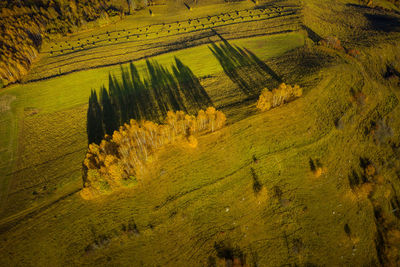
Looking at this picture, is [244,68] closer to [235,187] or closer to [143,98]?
[143,98]

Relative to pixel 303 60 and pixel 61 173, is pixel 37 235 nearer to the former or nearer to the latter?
pixel 61 173

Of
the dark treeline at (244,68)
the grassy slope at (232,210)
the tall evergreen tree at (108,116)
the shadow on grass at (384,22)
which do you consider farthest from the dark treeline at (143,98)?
the shadow on grass at (384,22)

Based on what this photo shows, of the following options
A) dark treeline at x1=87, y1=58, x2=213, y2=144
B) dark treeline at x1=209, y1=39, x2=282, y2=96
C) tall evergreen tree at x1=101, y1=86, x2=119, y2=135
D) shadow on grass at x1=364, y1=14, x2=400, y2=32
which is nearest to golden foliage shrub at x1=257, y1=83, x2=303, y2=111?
dark treeline at x1=209, y1=39, x2=282, y2=96

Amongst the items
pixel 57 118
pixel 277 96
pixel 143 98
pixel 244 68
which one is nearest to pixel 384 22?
pixel 244 68

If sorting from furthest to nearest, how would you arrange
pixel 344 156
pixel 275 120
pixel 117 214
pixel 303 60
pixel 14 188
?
pixel 303 60
pixel 275 120
pixel 344 156
pixel 14 188
pixel 117 214

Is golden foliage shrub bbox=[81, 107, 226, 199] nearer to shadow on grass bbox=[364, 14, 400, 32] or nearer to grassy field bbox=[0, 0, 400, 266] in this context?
grassy field bbox=[0, 0, 400, 266]

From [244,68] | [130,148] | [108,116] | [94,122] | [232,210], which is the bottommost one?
[232,210]

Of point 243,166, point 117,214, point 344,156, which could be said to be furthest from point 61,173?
point 344,156
